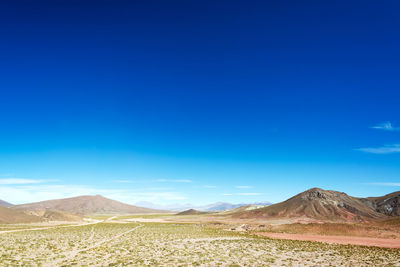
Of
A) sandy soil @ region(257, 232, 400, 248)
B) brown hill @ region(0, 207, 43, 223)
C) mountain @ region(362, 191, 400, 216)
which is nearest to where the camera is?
sandy soil @ region(257, 232, 400, 248)

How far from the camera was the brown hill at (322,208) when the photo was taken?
111 meters

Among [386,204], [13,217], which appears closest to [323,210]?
[386,204]

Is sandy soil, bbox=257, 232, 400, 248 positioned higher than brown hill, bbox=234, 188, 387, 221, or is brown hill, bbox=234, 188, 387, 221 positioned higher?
brown hill, bbox=234, 188, 387, 221

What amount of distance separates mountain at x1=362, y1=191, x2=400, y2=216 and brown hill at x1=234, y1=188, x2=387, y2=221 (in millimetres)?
3376

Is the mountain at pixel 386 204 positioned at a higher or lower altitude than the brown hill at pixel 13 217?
higher

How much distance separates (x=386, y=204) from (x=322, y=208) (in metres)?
31.2

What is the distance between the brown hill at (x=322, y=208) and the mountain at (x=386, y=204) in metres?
3.38

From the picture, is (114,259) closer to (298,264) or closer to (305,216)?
(298,264)

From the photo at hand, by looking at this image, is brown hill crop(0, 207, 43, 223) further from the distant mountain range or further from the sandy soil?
the sandy soil

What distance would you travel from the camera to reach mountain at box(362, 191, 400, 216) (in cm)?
11523

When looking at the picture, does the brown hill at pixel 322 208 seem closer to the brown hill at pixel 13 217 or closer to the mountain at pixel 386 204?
the mountain at pixel 386 204

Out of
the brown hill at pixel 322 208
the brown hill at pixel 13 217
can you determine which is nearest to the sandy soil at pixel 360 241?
the brown hill at pixel 322 208

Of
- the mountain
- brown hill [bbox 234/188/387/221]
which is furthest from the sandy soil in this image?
the mountain

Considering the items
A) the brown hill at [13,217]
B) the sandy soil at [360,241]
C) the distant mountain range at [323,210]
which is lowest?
the sandy soil at [360,241]
